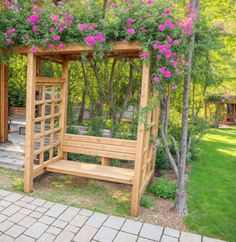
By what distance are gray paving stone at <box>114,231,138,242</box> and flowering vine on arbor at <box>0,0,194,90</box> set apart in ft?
5.89

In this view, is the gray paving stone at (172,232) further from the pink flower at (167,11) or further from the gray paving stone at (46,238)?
the pink flower at (167,11)

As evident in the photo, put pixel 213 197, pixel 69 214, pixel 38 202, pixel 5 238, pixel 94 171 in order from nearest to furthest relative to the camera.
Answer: pixel 5 238 → pixel 69 214 → pixel 38 202 → pixel 94 171 → pixel 213 197

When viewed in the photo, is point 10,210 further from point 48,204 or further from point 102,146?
point 102,146

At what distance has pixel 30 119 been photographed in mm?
3652

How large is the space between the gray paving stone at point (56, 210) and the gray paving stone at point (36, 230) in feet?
0.79

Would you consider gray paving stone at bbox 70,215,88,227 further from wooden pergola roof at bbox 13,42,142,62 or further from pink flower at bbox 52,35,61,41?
pink flower at bbox 52,35,61,41

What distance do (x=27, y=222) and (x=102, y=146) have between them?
1.72m

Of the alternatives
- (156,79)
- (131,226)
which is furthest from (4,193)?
(156,79)

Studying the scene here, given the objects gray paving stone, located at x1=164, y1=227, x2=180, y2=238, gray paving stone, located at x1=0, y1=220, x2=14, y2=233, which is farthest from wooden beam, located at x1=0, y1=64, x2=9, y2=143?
gray paving stone, located at x1=164, y1=227, x2=180, y2=238

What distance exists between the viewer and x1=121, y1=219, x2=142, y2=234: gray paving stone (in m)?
2.93

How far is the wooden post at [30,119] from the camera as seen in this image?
3537mm

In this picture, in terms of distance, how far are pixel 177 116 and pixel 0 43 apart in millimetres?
4702

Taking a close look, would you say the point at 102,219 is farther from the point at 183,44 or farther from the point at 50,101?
the point at 183,44

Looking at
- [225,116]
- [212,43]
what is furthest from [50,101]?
[225,116]
